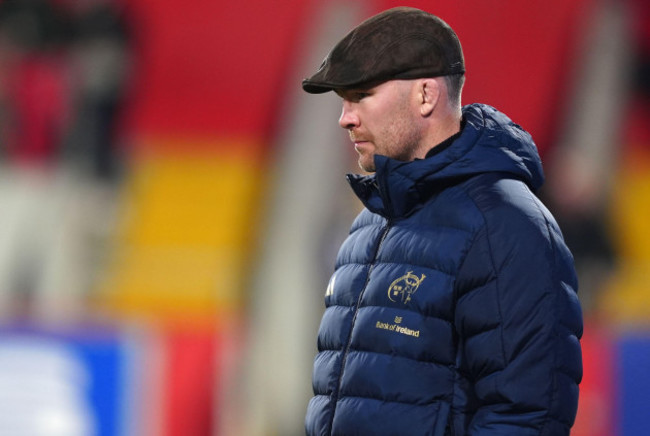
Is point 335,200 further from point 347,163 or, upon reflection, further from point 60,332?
point 60,332

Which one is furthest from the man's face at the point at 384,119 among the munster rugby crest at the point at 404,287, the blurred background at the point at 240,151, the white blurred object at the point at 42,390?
the blurred background at the point at 240,151

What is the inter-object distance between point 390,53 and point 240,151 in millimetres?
5560

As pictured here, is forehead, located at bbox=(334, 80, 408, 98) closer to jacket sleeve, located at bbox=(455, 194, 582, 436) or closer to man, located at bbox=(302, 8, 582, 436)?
man, located at bbox=(302, 8, 582, 436)

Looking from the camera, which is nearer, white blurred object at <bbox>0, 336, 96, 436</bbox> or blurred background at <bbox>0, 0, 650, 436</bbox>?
A: white blurred object at <bbox>0, 336, 96, 436</bbox>

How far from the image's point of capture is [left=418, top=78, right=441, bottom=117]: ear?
1443 millimetres

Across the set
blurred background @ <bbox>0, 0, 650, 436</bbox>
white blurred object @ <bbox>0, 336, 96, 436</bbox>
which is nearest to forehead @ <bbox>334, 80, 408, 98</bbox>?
white blurred object @ <bbox>0, 336, 96, 436</bbox>

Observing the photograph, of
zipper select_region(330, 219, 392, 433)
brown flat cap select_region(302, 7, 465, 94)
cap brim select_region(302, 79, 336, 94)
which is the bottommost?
zipper select_region(330, 219, 392, 433)

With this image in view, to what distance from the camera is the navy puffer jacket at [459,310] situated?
129 centimetres

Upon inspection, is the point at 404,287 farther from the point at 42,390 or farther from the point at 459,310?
the point at 42,390

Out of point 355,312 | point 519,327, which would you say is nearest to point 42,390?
point 355,312

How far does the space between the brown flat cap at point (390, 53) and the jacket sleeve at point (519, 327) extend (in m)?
0.23

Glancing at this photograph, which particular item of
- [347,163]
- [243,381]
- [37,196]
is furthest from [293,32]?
[243,381]

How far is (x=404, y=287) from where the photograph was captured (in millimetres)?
1397

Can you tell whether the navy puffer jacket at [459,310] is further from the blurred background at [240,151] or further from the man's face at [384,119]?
the blurred background at [240,151]
